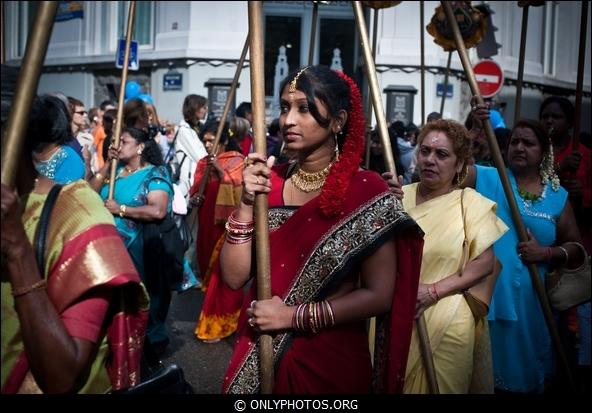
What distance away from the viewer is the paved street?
499 cm

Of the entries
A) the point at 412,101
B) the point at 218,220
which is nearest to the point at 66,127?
the point at 218,220

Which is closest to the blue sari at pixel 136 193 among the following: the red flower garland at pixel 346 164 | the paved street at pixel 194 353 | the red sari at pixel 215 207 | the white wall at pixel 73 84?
the paved street at pixel 194 353

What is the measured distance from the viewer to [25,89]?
1.51m

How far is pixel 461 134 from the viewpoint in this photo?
12.2 ft

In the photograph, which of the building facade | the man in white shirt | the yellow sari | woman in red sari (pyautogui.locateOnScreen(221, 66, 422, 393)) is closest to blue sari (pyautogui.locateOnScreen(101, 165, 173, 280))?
the yellow sari

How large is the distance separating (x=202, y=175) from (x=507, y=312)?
355 cm

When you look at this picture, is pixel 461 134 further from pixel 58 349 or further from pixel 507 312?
pixel 58 349

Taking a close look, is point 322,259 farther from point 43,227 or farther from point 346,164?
point 43,227

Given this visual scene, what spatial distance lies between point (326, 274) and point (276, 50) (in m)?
16.3

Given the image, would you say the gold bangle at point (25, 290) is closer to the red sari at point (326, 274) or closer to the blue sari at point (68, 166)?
the red sari at point (326, 274)

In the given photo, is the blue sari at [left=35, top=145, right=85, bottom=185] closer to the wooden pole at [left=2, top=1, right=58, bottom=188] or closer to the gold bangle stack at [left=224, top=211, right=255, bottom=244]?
the gold bangle stack at [left=224, top=211, right=255, bottom=244]

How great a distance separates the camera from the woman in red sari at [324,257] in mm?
2428

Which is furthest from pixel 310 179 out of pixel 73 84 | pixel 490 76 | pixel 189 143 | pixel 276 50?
pixel 73 84

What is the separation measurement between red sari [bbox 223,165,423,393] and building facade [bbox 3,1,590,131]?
11.9m
